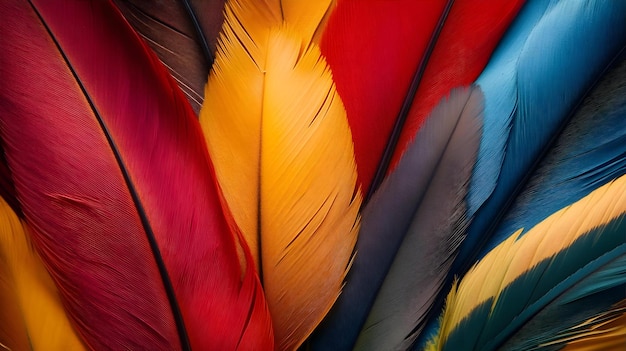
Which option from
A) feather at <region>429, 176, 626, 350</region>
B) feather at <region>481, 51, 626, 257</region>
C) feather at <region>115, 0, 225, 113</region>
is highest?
feather at <region>115, 0, 225, 113</region>

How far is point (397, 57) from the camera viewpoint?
0.47 meters

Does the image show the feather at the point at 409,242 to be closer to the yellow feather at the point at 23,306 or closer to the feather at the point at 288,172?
the feather at the point at 288,172

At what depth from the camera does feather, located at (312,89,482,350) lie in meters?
0.44

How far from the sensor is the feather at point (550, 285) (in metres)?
0.43

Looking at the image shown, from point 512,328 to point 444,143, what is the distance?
0.55 ft

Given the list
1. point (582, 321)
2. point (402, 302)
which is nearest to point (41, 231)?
point (402, 302)

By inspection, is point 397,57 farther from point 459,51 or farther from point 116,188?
point 116,188

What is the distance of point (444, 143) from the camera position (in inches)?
17.7

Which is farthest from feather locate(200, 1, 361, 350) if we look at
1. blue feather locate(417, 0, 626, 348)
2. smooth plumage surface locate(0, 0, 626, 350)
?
blue feather locate(417, 0, 626, 348)

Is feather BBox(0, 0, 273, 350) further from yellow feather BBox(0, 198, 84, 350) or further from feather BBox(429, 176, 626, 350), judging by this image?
feather BBox(429, 176, 626, 350)

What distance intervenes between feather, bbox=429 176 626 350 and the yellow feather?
0.32 metres

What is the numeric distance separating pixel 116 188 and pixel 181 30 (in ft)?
0.53

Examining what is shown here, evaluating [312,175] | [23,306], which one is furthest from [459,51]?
[23,306]

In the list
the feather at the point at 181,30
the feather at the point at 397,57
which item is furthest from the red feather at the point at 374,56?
the feather at the point at 181,30
